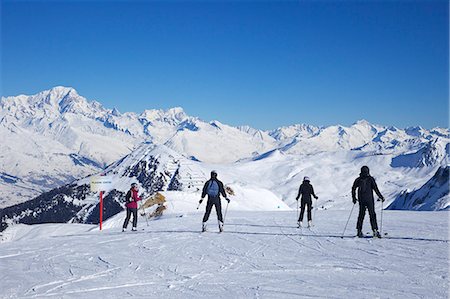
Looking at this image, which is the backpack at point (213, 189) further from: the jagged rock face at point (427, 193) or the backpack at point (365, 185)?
the jagged rock face at point (427, 193)

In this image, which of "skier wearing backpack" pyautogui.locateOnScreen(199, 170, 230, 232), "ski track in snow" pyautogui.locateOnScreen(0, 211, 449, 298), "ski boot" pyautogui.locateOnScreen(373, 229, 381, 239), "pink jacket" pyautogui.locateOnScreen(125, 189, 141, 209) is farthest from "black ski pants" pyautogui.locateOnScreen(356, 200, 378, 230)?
"pink jacket" pyautogui.locateOnScreen(125, 189, 141, 209)

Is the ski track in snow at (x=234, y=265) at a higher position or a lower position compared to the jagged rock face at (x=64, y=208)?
higher

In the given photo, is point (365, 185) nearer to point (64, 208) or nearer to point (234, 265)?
point (234, 265)

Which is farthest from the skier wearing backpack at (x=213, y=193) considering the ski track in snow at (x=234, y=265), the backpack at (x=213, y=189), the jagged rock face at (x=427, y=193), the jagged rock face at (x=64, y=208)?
Result: the jagged rock face at (x=64, y=208)

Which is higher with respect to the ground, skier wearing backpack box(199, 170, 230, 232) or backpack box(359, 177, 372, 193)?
backpack box(359, 177, 372, 193)

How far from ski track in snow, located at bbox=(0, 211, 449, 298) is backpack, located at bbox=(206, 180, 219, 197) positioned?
1.86m

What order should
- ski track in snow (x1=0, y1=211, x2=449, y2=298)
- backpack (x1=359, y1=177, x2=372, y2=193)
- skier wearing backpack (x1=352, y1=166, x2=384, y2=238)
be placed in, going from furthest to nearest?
backpack (x1=359, y1=177, x2=372, y2=193) < skier wearing backpack (x1=352, y1=166, x2=384, y2=238) < ski track in snow (x1=0, y1=211, x2=449, y2=298)

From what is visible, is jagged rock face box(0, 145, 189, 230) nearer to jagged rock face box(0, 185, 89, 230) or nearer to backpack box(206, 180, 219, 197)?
jagged rock face box(0, 185, 89, 230)

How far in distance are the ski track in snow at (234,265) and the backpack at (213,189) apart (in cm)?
186

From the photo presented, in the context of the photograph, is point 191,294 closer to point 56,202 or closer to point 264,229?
point 264,229

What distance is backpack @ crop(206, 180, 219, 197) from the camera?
1869 centimetres

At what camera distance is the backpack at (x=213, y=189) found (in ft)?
61.3

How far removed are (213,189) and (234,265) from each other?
6400 mm

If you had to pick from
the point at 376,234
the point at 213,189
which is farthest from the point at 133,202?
the point at 376,234
